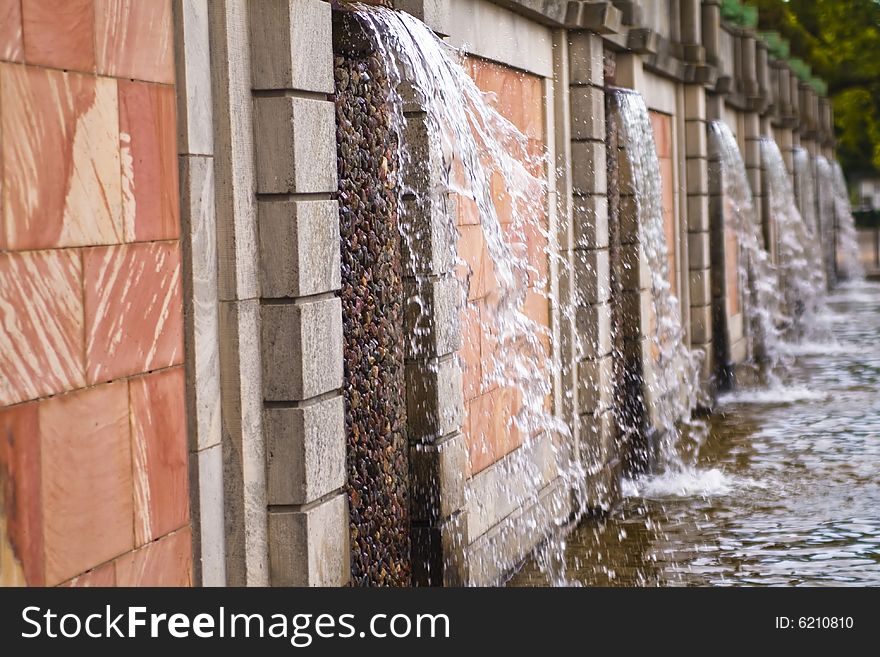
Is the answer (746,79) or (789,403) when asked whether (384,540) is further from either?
(746,79)

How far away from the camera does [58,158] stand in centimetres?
441

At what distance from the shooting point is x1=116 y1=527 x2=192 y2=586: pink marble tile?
4.87 metres

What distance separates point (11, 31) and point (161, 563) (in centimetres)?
189

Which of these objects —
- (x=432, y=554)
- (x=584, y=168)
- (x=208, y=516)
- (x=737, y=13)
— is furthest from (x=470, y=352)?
(x=737, y=13)

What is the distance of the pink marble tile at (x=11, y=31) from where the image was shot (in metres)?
4.16

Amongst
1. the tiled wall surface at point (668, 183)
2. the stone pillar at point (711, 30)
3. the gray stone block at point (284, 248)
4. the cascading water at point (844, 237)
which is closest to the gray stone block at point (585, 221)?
the tiled wall surface at point (668, 183)

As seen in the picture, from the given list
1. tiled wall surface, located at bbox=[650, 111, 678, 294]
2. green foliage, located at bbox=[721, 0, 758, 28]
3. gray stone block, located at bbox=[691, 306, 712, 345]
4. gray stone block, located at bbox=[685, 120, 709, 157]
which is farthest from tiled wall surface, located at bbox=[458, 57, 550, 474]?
green foliage, located at bbox=[721, 0, 758, 28]

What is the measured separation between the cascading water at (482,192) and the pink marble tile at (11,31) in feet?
8.27

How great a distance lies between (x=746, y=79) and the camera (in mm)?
21000

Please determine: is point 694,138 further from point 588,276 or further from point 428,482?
point 428,482

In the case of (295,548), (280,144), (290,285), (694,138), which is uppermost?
(694,138)

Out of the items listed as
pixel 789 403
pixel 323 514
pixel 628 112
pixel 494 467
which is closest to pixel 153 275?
pixel 323 514

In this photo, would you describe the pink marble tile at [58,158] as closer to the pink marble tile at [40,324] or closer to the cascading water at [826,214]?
the pink marble tile at [40,324]

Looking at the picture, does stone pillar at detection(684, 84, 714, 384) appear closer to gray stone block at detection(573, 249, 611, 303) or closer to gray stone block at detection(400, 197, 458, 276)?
Answer: gray stone block at detection(573, 249, 611, 303)
